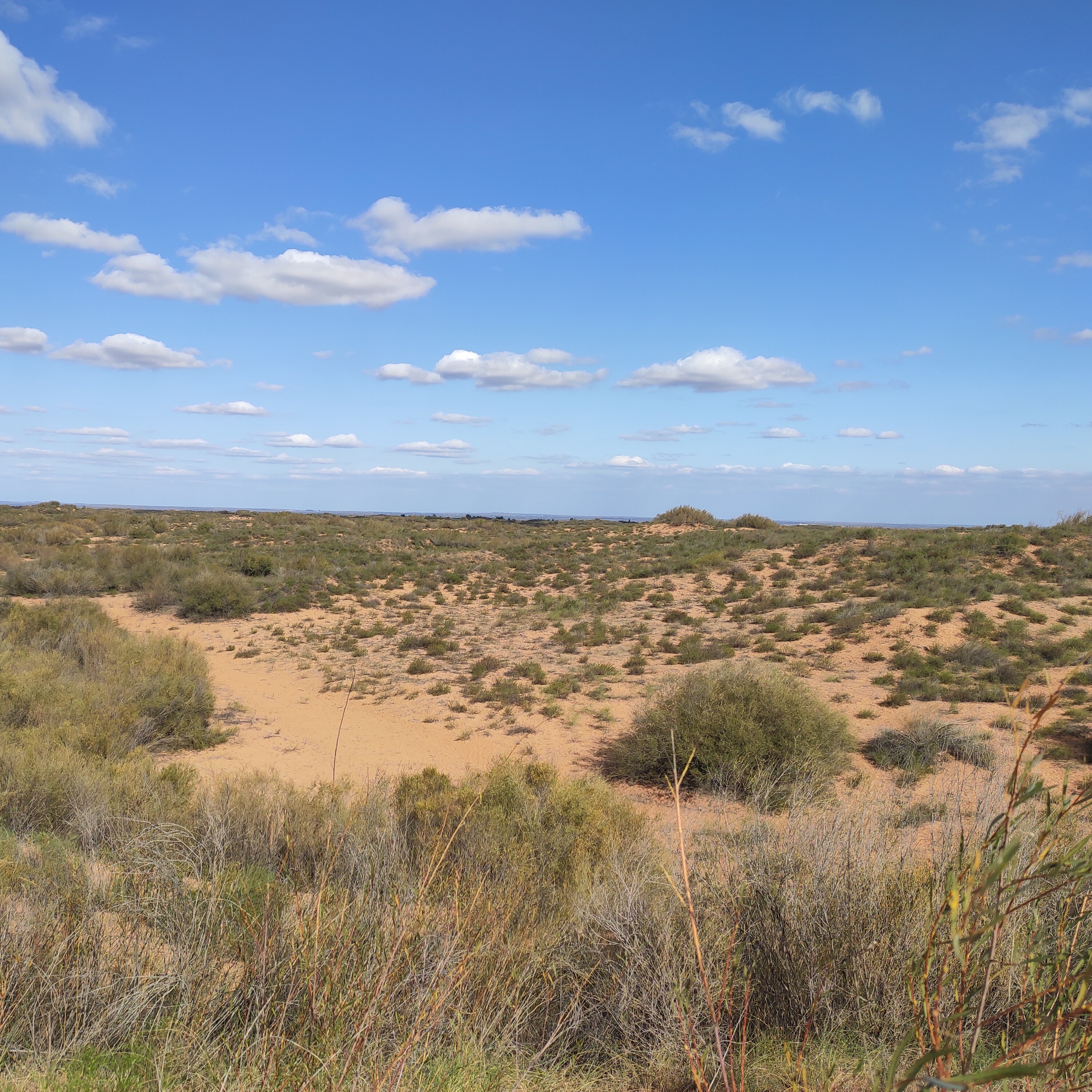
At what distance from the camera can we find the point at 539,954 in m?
3.95

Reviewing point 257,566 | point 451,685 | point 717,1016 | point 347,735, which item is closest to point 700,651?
point 451,685

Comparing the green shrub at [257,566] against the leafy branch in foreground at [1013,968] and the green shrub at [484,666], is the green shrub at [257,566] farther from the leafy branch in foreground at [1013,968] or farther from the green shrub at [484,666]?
the leafy branch in foreground at [1013,968]

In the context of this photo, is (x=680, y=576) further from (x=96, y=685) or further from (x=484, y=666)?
(x=96, y=685)

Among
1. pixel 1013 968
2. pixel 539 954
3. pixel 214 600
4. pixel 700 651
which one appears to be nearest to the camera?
pixel 1013 968

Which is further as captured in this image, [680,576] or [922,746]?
[680,576]

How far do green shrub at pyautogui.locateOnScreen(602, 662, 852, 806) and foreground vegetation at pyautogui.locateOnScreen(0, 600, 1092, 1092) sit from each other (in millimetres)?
3581

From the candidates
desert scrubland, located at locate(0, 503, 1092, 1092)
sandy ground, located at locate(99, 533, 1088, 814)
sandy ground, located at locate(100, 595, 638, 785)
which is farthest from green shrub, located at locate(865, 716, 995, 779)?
sandy ground, located at locate(100, 595, 638, 785)

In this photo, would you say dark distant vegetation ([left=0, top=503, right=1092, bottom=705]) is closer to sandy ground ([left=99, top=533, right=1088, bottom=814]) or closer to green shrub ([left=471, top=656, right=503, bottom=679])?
sandy ground ([left=99, top=533, right=1088, bottom=814])

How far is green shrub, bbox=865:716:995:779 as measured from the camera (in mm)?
9312

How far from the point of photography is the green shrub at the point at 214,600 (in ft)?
70.9

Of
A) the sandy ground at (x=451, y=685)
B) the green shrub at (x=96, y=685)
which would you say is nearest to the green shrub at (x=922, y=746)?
the sandy ground at (x=451, y=685)

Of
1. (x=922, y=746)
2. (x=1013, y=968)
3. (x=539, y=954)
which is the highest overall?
(x=1013, y=968)

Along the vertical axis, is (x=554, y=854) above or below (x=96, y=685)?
below

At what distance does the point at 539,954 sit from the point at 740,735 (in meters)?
6.54
